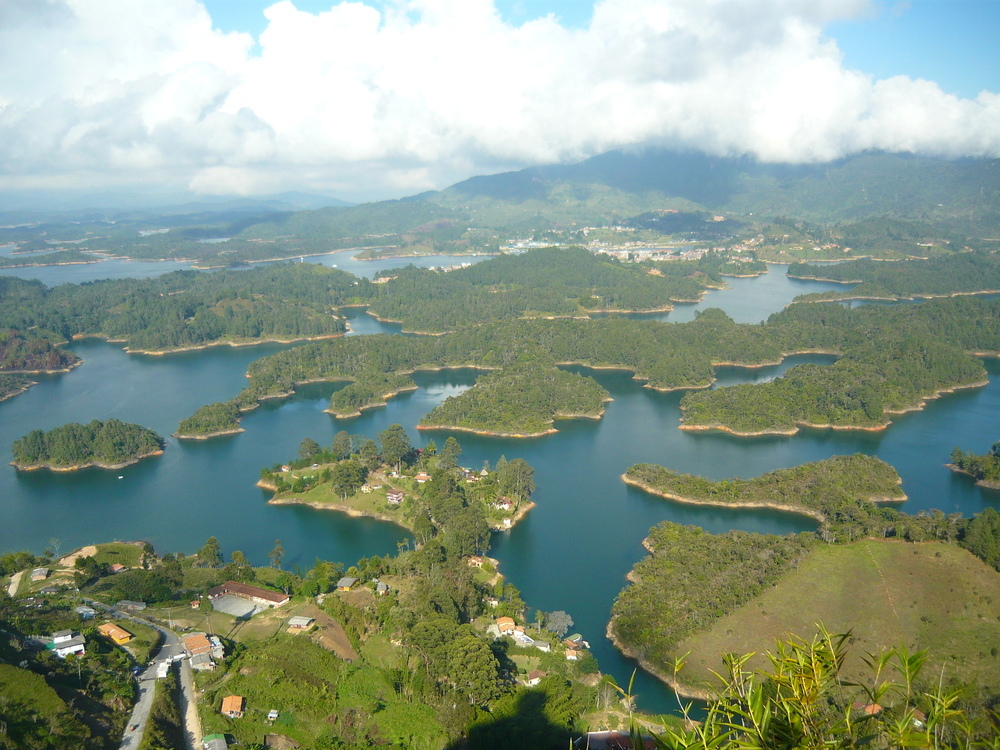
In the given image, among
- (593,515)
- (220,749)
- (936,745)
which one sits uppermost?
(936,745)

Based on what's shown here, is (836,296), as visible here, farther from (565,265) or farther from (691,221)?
(691,221)

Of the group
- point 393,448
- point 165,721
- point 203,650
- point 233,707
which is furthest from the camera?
point 393,448

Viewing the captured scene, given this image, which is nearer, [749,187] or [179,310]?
[179,310]

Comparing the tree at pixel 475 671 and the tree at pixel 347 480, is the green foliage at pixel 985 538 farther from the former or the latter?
the tree at pixel 347 480

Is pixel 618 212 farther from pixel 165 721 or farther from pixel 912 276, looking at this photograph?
pixel 165 721

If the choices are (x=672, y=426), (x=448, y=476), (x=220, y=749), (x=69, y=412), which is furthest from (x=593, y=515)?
(x=69, y=412)

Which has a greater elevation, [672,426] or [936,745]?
[936,745]

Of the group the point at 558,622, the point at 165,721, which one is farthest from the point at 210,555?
the point at 558,622
